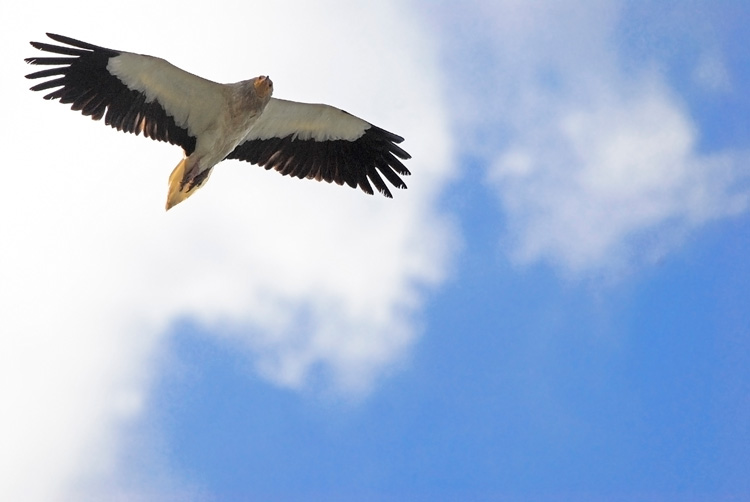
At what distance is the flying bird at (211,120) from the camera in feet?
48.6

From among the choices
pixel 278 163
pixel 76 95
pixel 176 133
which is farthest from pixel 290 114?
pixel 76 95

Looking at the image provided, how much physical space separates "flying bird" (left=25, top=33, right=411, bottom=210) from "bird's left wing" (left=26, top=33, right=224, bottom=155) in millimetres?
14

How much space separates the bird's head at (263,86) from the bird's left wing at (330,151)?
4.58 feet

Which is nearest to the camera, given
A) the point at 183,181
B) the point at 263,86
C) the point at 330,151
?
the point at 263,86

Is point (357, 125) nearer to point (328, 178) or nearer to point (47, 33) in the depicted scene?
point (328, 178)

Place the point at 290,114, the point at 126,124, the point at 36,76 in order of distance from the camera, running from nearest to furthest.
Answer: the point at 36,76, the point at 126,124, the point at 290,114

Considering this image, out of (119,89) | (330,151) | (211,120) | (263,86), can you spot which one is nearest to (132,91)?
(119,89)

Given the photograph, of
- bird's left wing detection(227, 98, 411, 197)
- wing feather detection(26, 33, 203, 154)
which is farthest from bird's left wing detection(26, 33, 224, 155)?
bird's left wing detection(227, 98, 411, 197)

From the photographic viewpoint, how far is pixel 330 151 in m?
16.7

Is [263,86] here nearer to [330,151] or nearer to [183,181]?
[183,181]

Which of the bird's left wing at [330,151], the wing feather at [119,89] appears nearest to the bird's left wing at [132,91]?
the wing feather at [119,89]

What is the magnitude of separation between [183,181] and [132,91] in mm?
1481

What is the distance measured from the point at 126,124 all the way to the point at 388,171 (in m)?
4.08

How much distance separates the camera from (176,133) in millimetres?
15672
